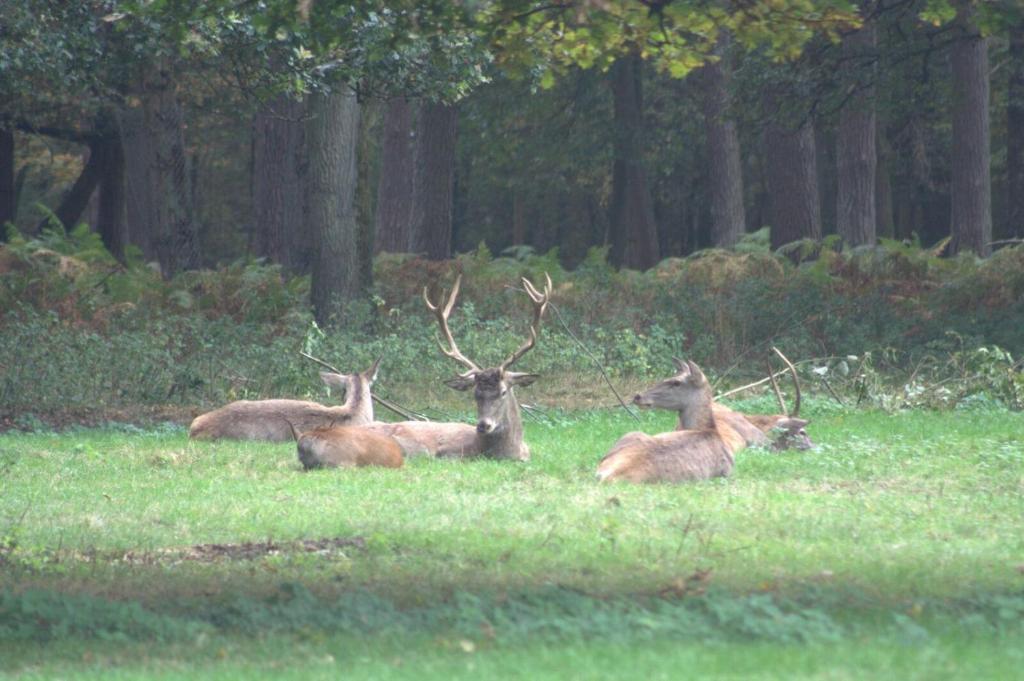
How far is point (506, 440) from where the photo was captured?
13039mm

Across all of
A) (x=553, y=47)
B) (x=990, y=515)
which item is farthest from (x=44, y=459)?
(x=990, y=515)

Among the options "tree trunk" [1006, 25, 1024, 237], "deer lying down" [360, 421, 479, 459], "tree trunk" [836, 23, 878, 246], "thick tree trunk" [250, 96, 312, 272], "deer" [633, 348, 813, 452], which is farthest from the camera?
"thick tree trunk" [250, 96, 312, 272]

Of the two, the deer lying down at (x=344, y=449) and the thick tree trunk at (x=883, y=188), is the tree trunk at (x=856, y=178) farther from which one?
the deer lying down at (x=344, y=449)

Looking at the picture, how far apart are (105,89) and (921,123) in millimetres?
20774

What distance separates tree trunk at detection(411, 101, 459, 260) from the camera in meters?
30.9

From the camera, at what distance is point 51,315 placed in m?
19.5

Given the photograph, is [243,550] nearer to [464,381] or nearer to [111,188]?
[464,381]

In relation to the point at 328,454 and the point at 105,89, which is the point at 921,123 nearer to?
the point at 105,89

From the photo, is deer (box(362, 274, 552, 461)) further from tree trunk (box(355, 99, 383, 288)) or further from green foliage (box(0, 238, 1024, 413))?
tree trunk (box(355, 99, 383, 288))

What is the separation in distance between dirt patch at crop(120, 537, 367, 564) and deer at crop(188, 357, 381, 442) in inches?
215

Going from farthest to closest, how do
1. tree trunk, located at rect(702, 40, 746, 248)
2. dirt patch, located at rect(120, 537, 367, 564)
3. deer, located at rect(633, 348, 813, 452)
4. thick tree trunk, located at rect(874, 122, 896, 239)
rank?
thick tree trunk, located at rect(874, 122, 896, 239) < tree trunk, located at rect(702, 40, 746, 248) < deer, located at rect(633, 348, 813, 452) < dirt patch, located at rect(120, 537, 367, 564)

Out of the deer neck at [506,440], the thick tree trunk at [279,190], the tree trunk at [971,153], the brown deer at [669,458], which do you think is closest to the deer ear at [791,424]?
the brown deer at [669,458]

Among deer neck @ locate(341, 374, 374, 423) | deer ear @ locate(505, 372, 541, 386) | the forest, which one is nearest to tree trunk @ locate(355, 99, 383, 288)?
the forest

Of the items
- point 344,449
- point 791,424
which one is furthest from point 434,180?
point 344,449
